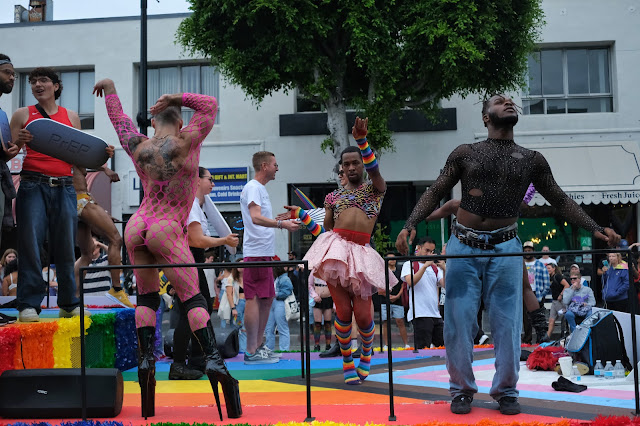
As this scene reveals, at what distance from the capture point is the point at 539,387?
563cm

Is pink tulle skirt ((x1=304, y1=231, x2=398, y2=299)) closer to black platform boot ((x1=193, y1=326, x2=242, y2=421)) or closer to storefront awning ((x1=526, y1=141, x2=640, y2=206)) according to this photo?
black platform boot ((x1=193, y1=326, x2=242, y2=421))

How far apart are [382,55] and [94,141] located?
12.5m

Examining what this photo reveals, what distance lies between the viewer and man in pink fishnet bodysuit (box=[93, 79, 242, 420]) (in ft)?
15.1

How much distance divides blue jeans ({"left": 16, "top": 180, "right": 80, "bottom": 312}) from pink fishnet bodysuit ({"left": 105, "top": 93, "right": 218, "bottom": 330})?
156 cm

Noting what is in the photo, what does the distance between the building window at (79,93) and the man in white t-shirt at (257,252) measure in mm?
16283

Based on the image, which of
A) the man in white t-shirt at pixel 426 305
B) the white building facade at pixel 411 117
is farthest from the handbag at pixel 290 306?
the white building facade at pixel 411 117

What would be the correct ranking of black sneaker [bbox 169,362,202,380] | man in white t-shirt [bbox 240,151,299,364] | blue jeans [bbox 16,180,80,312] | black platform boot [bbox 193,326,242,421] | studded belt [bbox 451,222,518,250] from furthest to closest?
man in white t-shirt [bbox 240,151,299,364], black sneaker [bbox 169,362,202,380], blue jeans [bbox 16,180,80,312], studded belt [bbox 451,222,518,250], black platform boot [bbox 193,326,242,421]

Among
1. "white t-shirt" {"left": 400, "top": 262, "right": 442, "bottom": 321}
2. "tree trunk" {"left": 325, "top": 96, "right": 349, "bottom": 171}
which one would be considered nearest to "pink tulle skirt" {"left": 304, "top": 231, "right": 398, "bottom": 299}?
"white t-shirt" {"left": 400, "top": 262, "right": 442, "bottom": 321}

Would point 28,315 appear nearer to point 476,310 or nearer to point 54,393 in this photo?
point 54,393

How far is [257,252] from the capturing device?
7.64 meters

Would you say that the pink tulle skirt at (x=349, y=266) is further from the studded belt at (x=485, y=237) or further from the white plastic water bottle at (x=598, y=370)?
the white plastic water bottle at (x=598, y=370)

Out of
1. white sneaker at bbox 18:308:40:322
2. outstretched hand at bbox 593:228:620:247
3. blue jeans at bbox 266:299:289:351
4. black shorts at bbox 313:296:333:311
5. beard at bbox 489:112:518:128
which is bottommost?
blue jeans at bbox 266:299:289:351

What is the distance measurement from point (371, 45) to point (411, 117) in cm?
425

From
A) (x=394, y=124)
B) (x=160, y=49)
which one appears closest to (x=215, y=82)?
(x=160, y=49)
